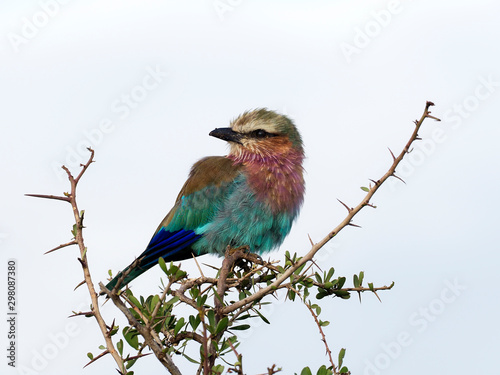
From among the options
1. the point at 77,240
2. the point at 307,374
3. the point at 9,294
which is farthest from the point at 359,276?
the point at 9,294

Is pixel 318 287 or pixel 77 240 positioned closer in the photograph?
pixel 77 240

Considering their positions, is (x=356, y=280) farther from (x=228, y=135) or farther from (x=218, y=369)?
(x=228, y=135)

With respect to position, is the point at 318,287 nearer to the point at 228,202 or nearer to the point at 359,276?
the point at 359,276

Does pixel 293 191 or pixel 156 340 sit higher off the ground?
pixel 293 191

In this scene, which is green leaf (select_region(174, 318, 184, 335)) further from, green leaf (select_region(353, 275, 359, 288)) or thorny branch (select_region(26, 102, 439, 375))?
green leaf (select_region(353, 275, 359, 288))

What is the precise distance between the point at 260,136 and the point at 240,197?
78 cm

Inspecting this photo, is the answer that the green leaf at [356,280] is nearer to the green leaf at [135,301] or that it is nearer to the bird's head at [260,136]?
the green leaf at [135,301]

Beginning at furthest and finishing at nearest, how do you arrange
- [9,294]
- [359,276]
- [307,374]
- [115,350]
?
[9,294]
[359,276]
[307,374]
[115,350]

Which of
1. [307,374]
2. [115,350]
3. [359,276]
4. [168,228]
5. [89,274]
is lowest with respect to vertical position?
[307,374]

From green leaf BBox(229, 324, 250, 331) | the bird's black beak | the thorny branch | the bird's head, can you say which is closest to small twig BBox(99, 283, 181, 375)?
the thorny branch

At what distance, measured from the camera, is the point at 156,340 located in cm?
322

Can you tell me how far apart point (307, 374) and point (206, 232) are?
2740 millimetres

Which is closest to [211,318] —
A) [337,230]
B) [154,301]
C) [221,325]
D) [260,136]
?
[221,325]

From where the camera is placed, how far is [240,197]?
237 inches
